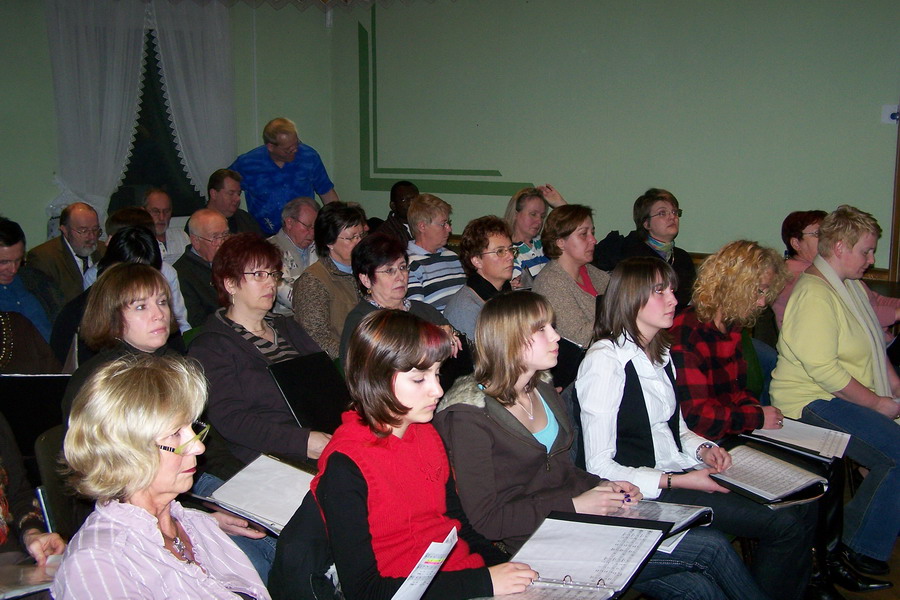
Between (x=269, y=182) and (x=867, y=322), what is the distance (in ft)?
14.9

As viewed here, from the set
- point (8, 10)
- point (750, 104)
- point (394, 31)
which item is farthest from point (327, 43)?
point (750, 104)

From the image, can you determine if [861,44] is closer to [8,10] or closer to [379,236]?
[379,236]

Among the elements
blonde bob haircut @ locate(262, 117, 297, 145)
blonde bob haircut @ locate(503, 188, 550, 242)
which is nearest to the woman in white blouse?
blonde bob haircut @ locate(503, 188, 550, 242)

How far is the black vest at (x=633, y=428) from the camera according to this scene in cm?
231

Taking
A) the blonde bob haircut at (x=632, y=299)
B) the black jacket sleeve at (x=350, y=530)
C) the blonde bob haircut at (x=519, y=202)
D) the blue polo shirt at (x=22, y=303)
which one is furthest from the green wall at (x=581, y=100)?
the black jacket sleeve at (x=350, y=530)

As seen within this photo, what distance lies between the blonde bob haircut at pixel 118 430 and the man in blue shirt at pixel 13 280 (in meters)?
2.49

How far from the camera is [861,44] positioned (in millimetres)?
4738

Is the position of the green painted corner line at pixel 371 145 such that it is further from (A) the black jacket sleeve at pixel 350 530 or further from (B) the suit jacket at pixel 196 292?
(A) the black jacket sleeve at pixel 350 530

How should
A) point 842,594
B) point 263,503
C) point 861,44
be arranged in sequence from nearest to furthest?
1. point 263,503
2. point 842,594
3. point 861,44

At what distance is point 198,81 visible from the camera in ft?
22.0

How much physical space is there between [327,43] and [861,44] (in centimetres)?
481

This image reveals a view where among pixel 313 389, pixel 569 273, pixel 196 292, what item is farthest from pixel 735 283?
pixel 196 292

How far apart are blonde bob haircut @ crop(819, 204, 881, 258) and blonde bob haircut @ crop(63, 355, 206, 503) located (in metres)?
2.75

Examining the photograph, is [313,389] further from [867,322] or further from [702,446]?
[867,322]
